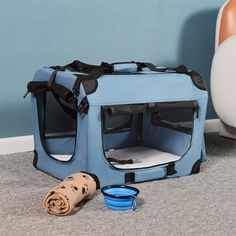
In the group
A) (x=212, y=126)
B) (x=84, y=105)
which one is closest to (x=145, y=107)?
(x=84, y=105)

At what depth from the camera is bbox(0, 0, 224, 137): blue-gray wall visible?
2.02 metres

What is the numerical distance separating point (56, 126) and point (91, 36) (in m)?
0.41

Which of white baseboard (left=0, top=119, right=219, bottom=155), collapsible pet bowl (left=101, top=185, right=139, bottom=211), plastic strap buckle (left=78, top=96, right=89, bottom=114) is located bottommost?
white baseboard (left=0, top=119, right=219, bottom=155)

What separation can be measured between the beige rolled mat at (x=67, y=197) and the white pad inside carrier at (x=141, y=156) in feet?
0.98

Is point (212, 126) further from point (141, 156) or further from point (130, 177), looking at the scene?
point (130, 177)

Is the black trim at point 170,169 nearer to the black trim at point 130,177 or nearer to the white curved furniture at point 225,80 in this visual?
the black trim at point 130,177

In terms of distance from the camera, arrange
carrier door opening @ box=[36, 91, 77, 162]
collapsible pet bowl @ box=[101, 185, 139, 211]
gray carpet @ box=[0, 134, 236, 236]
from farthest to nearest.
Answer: carrier door opening @ box=[36, 91, 77, 162] < collapsible pet bowl @ box=[101, 185, 139, 211] < gray carpet @ box=[0, 134, 236, 236]

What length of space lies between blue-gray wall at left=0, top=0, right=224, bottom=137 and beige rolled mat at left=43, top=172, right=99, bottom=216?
690 mm

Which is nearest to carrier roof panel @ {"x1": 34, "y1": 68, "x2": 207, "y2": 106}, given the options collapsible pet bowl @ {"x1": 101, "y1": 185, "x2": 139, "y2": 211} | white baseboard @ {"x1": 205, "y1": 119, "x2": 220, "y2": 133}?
collapsible pet bowl @ {"x1": 101, "y1": 185, "x2": 139, "y2": 211}

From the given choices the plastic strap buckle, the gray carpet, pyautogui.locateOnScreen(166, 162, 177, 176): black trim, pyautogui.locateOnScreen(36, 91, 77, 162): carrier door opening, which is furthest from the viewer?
pyautogui.locateOnScreen(36, 91, 77, 162): carrier door opening

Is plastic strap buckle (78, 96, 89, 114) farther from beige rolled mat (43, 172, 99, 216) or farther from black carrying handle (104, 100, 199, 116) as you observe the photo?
beige rolled mat (43, 172, 99, 216)

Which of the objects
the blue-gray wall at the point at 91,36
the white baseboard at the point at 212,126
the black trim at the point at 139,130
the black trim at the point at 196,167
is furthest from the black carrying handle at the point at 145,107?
the white baseboard at the point at 212,126

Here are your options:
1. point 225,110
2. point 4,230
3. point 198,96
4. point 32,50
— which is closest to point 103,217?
point 4,230

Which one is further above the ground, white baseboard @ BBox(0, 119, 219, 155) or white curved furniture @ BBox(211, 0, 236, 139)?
white curved furniture @ BBox(211, 0, 236, 139)
